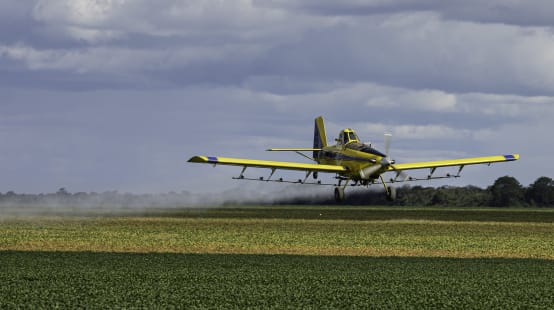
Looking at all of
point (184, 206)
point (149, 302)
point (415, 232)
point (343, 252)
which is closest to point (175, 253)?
point (343, 252)

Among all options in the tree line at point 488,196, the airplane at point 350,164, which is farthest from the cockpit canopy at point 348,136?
the tree line at point 488,196

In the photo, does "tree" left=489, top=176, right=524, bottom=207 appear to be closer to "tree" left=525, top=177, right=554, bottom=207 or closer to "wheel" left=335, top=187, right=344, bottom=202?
"tree" left=525, top=177, right=554, bottom=207

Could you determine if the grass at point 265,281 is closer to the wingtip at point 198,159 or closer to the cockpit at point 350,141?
the wingtip at point 198,159

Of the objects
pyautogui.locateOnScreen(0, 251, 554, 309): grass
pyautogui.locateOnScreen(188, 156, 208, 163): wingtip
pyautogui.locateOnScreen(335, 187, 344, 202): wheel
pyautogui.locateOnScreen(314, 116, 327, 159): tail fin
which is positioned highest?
pyautogui.locateOnScreen(314, 116, 327, 159): tail fin

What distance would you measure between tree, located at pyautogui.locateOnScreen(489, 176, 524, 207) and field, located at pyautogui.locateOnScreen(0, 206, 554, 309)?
358 ft

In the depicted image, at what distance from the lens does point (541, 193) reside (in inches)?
7677

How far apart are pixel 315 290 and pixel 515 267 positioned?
1645 centimetres

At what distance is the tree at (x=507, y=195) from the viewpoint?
18962cm

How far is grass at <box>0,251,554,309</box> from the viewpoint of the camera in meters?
32.5

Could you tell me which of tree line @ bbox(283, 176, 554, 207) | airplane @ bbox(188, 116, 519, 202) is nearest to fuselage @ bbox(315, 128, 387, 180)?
airplane @ bbox(188, 116, 519, 202)

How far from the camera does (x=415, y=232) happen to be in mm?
77812

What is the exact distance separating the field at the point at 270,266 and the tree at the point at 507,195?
109155mm

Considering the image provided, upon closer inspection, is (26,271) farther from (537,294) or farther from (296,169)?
(296,169)

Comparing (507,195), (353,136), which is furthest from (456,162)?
(507,195)
